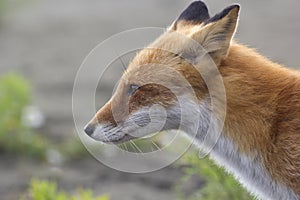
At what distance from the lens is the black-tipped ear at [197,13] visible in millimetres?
5371

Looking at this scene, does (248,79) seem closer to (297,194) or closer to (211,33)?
(211,33)

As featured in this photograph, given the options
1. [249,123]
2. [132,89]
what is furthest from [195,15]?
[249,123]

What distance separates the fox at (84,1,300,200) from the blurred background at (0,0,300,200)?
36.7 inches

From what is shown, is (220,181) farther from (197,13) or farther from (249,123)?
(197,13)

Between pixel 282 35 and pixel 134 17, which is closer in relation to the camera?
pixel 282 35

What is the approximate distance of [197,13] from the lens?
5.40 m

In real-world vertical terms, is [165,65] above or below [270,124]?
above

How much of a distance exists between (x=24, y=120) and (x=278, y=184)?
4.21 metres

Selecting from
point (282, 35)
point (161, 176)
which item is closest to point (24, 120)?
point (161, 176)

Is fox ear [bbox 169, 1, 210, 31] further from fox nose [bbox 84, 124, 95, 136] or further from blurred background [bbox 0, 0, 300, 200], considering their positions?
blurred background [bbox 0, 0, 300, 200]

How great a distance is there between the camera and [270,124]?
486 cm

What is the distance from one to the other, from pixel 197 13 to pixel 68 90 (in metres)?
5.50

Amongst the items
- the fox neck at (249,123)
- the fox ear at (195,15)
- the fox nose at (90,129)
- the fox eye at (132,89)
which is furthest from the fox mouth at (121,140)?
the fox ear at (195,15)

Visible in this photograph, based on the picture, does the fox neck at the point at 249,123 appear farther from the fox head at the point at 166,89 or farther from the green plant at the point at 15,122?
the green plant at the point at 15,122
